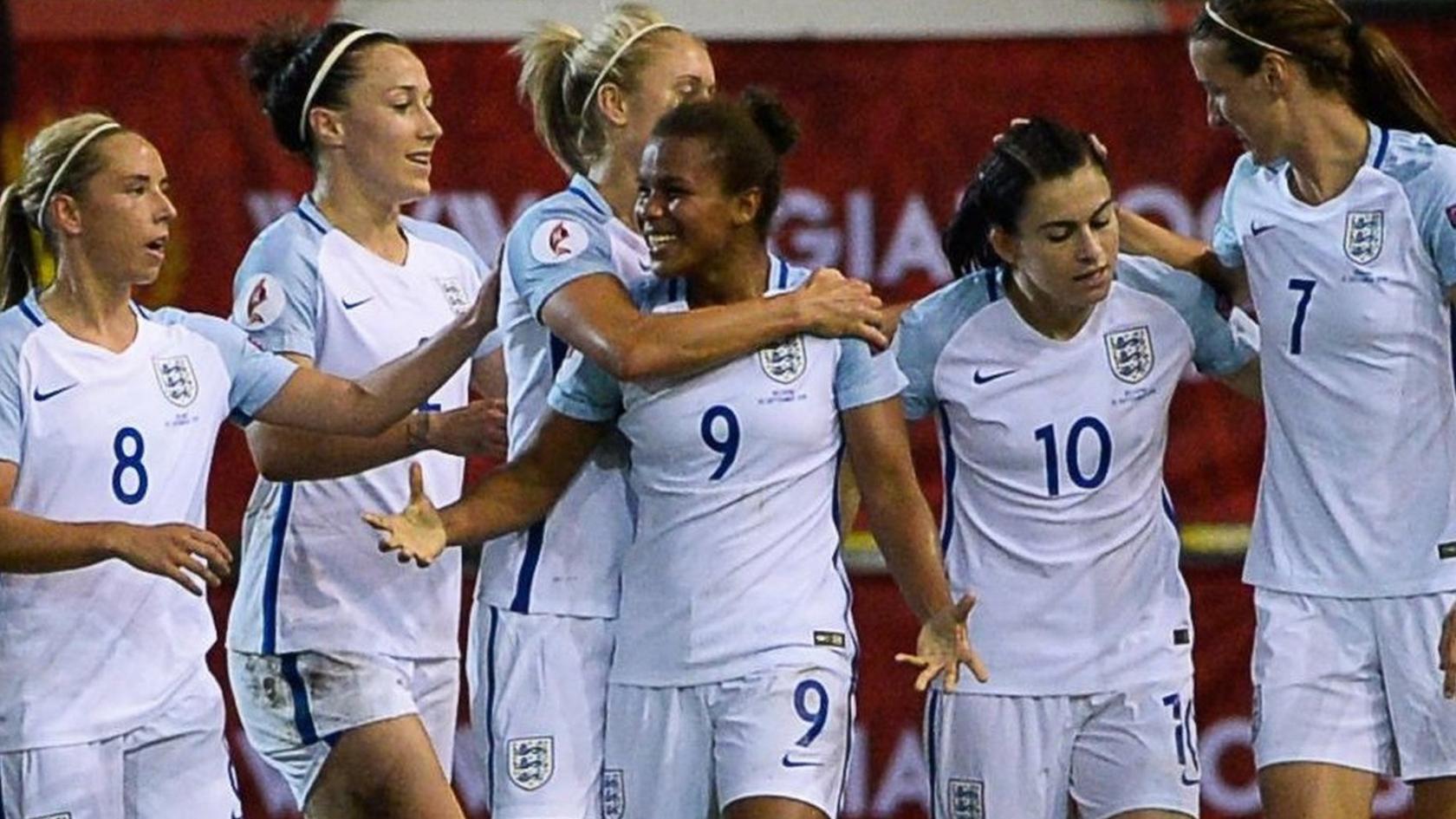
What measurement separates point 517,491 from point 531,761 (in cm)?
48

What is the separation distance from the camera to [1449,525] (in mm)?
5383

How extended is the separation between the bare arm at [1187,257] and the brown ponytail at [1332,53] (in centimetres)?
39

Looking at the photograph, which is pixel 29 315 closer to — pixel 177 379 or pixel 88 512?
pixel 177 379

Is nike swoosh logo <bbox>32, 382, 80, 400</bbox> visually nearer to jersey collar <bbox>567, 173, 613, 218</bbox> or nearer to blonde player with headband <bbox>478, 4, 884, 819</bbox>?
blonde player with headband <bbox>478, 4, 884, 819</bbox>

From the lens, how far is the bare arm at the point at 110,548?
5.08 meters

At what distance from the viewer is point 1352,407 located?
5.39 metres

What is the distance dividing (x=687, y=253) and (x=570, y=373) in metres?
0.34

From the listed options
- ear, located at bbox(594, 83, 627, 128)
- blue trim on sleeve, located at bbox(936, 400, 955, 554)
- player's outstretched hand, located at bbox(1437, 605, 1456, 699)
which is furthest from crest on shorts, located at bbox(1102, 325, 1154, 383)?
ear, located at bbox(594, 83, 627, 128)

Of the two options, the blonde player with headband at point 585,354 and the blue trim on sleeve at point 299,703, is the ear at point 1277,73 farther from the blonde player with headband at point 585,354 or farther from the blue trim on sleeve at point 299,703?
the blue trim on sleeve at point 299,703

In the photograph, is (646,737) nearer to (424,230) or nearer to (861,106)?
(424,230)

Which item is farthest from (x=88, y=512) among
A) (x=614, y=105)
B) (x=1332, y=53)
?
(x=1332, y=53)

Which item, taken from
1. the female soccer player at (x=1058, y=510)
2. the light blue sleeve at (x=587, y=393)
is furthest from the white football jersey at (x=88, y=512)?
the female soccer player at (x=1058, y=510)

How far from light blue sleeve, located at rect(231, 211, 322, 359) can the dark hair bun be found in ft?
3.58

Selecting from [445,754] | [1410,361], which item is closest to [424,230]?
[445,754]
